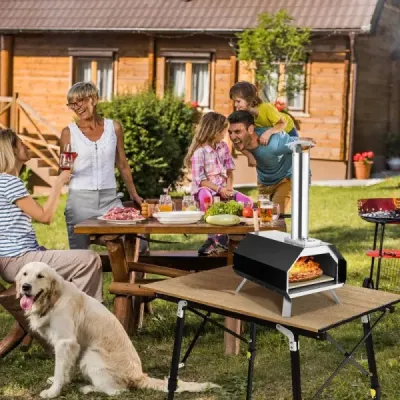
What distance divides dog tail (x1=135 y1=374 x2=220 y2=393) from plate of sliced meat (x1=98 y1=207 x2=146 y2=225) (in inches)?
52.8

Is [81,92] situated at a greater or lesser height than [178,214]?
greater

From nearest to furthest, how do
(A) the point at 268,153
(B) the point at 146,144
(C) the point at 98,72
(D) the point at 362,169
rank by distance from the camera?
1. (A) the point at 268,153
2. (B) the point at 146,144
3. (D) the point at 362,169
4. (C) the point at 98,72

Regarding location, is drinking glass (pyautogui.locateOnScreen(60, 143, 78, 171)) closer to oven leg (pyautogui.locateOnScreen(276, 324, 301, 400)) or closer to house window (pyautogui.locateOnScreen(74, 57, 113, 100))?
oven leg (pyautogui.locateOnScreen(276, 324, 301, 400))

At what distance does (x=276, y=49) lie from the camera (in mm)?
19172

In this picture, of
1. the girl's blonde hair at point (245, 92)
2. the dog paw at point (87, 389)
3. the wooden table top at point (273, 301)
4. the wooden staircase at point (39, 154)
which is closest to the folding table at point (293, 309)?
the wooden table top at point (273, 301)

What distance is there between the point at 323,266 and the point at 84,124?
310 centimetres

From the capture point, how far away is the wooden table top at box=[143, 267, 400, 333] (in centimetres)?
426

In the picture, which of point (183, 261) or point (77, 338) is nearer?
point (77, 338)

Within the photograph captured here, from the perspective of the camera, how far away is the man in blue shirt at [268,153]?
731cm

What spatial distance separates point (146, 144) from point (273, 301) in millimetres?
12030

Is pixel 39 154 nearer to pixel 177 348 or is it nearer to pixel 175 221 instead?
pixel 175 221

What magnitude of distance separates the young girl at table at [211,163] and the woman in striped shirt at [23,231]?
1.45 meters

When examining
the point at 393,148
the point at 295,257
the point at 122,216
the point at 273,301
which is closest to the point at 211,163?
the point at 122,216

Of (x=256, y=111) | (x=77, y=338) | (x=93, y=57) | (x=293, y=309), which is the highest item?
(x=93, y=57)
